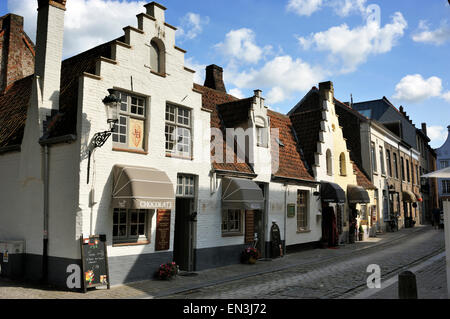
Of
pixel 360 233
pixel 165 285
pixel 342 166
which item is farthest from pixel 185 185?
pixel 360 233

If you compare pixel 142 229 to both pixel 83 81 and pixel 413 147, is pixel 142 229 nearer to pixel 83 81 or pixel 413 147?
pixel 83 81

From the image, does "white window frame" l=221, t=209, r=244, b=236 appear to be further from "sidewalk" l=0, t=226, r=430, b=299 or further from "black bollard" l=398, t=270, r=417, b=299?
"black bollard" l=398, t=270, r=417, b=299

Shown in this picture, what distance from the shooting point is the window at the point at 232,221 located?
49.0 ft

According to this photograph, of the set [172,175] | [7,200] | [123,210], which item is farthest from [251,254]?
[7,200]

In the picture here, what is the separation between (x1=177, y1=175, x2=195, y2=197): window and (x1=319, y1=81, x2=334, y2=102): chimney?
42.0 feet

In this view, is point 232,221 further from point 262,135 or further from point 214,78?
point 214,78

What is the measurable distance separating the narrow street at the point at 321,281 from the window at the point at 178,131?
4.54m

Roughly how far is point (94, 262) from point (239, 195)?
18.5 ft

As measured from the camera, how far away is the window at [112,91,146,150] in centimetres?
1145

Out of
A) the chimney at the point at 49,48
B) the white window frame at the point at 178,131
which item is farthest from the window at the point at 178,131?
the chimney at the point at 49,48

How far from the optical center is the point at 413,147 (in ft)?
141

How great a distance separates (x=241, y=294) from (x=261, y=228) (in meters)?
7.03

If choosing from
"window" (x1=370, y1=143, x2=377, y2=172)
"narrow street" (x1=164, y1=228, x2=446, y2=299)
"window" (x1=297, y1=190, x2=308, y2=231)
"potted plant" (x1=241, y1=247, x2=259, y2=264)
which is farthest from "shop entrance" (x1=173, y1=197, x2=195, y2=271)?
"window" (x1=370, y1=143, x2=377, y2=172)

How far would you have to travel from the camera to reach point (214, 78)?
20750 mm
